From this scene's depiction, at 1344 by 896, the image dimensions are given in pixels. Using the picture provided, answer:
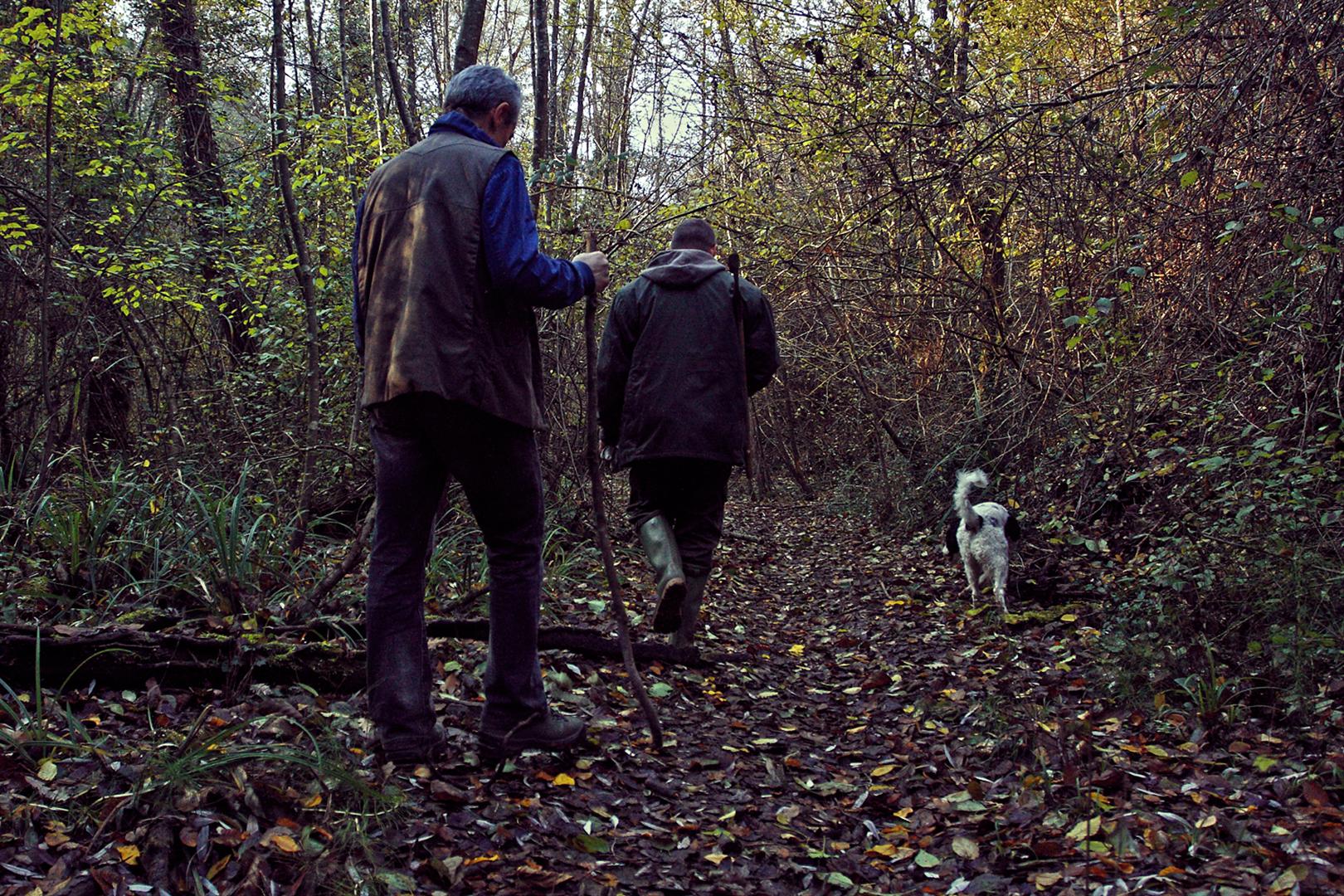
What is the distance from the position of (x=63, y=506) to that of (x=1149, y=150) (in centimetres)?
631

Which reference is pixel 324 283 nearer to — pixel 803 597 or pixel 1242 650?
pixel 803 597

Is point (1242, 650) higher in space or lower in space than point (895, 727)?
higher

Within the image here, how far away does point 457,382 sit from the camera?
3139mm

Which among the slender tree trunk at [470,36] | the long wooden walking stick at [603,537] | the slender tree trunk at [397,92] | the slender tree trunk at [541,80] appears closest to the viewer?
the long wooden walking stick at [603,537]

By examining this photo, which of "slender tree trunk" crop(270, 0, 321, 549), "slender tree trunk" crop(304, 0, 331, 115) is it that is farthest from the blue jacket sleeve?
"slender tree trunk" crop(304, 0, 331, 115)

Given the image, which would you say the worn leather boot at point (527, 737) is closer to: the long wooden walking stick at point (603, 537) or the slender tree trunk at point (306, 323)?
the long wooden walking stick at point (603, 537)

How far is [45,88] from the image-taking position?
707cm

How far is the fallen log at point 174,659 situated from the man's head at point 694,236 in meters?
2.69

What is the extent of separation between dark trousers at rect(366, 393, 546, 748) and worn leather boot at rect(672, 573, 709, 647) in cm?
183

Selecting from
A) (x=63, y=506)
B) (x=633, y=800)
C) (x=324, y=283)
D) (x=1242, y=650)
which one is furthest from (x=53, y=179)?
(x=1242, y=650)

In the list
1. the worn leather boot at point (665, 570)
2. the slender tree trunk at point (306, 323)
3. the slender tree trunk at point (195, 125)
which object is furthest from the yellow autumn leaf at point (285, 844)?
the slender tree trunk at point (195, 125)

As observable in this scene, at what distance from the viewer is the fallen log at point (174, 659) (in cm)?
335

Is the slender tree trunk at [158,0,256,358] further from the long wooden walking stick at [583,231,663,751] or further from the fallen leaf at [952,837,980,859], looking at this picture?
the fallen leaf at [952,837,980,859]

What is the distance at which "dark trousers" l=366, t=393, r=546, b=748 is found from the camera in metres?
3.27
